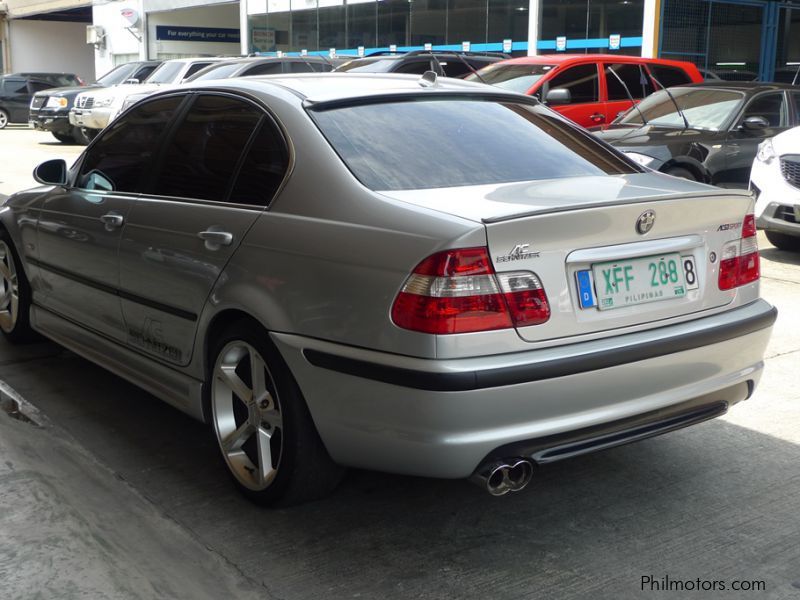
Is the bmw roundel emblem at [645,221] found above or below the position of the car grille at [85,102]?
above

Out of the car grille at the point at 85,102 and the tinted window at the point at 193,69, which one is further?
the car grille at the point at 85,102

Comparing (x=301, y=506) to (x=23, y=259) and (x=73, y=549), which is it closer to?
(x=73, y=549)

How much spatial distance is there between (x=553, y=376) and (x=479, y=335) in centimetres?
27

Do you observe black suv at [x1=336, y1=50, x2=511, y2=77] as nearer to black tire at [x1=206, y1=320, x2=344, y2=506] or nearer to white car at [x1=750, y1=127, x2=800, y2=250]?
white car at [x1=750, y1=127, x2=800, y2=250]

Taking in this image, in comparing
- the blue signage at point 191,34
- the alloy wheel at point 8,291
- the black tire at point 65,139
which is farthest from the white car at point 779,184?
the blue signage at point 191,34

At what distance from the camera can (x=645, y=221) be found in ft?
10.6

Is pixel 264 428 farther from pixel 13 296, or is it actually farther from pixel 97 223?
pixel 13 296

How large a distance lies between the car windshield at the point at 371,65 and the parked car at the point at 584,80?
1.79 m

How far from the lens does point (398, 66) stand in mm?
14789

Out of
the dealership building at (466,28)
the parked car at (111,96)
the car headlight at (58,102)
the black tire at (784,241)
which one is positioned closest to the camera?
the black tire at (784,241)

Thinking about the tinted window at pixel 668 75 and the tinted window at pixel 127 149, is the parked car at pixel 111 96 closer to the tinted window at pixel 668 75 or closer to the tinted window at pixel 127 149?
the tinted window at pixel 668 75

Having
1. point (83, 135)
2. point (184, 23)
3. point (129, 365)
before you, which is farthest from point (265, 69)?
point (184, 23)

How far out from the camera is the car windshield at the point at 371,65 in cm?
1484

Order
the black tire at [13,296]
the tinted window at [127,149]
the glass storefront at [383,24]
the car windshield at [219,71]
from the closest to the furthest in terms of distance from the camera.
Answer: the tinted window at [127,149], the black tire at [13,296], the car windshield at [219,71], the glass storefront at [383,24]
